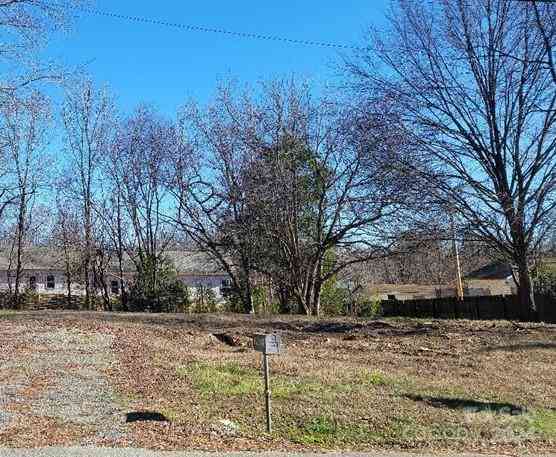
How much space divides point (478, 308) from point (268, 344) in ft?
72.2

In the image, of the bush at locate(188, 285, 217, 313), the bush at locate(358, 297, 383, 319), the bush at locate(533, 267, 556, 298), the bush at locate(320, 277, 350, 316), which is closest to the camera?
the bush at locate(533, 267, 556, 298)

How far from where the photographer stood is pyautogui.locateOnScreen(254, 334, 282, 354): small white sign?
7.67 m

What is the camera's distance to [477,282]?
61.6 m

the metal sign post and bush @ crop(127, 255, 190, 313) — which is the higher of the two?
bush @ crop(127, 255, 190, 313)

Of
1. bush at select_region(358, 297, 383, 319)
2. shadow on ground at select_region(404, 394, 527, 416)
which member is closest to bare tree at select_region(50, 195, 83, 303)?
bush at select_region(358, 297, 383, 319)

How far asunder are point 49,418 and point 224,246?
2065 centimetres

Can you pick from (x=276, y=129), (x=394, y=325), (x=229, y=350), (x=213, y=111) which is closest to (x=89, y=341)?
(x=229, y=350)

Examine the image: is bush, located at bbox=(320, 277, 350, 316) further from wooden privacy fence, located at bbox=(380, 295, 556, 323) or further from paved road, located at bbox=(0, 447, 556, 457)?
paved road, located at bbox=(0, 447, 556, 457)

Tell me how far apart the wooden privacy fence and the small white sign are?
48.4ft

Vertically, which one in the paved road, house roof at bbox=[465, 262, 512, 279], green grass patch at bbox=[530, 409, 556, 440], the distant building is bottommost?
green grass patch at bbox=[530, 409, 556, 440]

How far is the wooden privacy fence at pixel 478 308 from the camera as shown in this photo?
957 inches

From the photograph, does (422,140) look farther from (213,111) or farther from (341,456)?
(341,456)

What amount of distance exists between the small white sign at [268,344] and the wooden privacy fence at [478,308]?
1475 cm

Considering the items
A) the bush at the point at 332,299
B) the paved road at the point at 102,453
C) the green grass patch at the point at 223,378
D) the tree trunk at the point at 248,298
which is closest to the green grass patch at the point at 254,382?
the green grass patch at the point at 223,378
